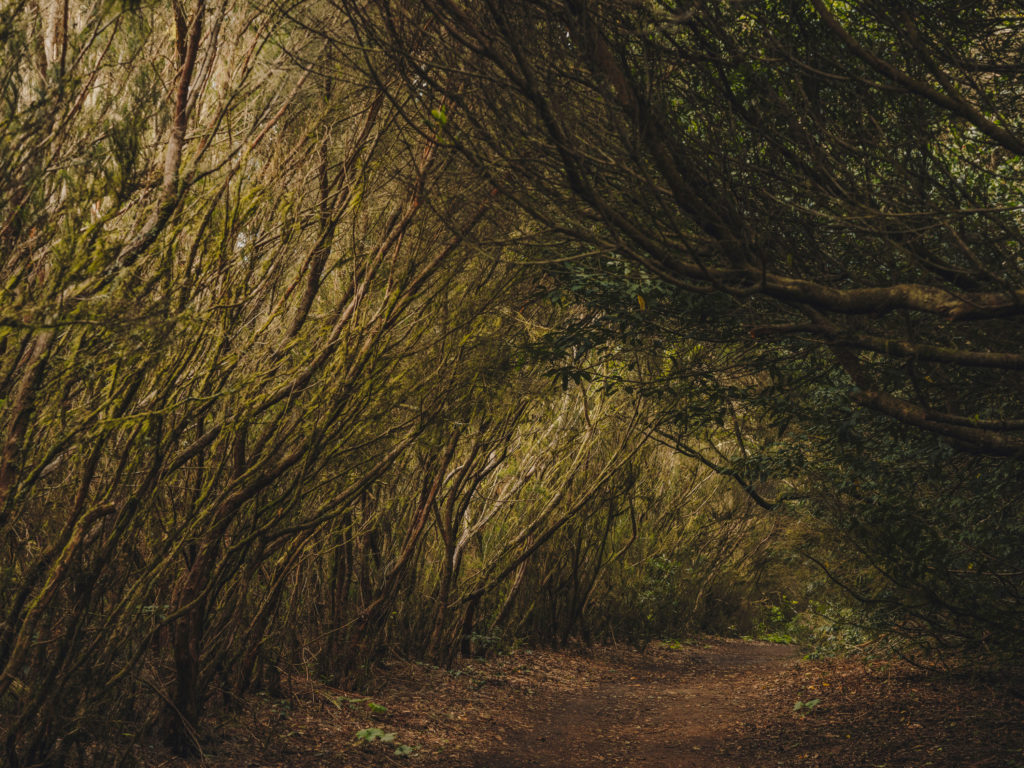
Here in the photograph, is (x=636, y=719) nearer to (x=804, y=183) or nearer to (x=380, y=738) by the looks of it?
(x=380, y=738)

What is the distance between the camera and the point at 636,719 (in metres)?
9.41

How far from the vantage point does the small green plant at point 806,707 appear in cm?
851

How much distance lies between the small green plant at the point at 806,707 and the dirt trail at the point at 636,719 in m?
0.38

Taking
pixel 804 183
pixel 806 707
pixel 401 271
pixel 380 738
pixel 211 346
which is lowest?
pixel 380 738

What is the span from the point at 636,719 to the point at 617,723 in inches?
17.4

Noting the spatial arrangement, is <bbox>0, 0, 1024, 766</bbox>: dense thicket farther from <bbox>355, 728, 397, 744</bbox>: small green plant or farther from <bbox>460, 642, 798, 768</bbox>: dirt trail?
<bbox>460, 642, 798, 768</bbox>: dirt trail

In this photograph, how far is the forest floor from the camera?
607 cm

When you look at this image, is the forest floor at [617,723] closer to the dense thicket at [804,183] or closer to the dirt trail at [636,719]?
the dirt trail at [636,719]

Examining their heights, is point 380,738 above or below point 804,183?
below

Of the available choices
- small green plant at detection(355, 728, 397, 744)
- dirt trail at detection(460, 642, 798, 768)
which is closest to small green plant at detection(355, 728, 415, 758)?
small green plant at detection(355, 728, 397, 744)

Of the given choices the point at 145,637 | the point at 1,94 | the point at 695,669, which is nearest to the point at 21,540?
the point at 145,637

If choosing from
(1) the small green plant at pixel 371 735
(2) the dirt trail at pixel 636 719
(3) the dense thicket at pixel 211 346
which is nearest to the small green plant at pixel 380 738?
(1) the small green plant at pixel 371 735

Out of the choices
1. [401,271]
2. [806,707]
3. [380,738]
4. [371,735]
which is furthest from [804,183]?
[806,707]

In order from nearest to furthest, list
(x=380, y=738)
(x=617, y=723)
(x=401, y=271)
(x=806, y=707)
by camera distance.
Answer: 1. (x=401, y=271)
2. (x=380, y=738)
3. (x=806, y=707)
4. (x=617, y=723)
